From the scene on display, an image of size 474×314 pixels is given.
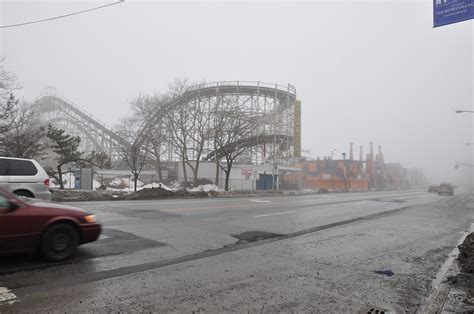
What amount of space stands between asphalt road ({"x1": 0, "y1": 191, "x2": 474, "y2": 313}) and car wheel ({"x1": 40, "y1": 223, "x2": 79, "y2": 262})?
203mm

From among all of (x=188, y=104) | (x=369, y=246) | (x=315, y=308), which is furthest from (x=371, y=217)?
(x=188, y=104)

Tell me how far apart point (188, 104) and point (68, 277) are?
39.7m

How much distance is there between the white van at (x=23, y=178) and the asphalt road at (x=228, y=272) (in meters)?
2.80

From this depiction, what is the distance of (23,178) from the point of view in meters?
11.0

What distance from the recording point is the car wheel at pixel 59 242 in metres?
6.19

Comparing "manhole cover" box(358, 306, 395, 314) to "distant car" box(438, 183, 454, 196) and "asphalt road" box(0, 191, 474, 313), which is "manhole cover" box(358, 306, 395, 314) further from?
"distant car" box(438, 183, 454, 196)

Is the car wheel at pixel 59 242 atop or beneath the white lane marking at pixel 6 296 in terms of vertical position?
atop

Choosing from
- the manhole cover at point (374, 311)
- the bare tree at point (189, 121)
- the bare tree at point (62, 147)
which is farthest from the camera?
the bare tree at point (189, 121)

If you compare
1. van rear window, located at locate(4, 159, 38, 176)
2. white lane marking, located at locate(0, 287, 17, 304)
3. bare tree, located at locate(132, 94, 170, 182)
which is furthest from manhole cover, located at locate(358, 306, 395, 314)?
bare tree, located at locate(132, 94, 170, 182)

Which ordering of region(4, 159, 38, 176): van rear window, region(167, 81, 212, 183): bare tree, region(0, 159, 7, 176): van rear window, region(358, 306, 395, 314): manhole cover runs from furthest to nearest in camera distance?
region(167, 81, 212, 183): bare tree < region(4, 159, 38, 176): van rear window < region(0, 159, 7, 176): van rear window < region(358, 306, 395, 314): manhole cover

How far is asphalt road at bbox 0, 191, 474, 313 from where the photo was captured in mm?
4715

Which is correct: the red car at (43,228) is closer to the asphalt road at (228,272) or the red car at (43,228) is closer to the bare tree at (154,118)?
the asphalt road at (228,272)

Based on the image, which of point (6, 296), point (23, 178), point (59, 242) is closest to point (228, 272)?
point (59, 242)

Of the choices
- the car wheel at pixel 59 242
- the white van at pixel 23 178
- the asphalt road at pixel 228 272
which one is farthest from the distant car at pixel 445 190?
the car wheel at pixel 59 242
